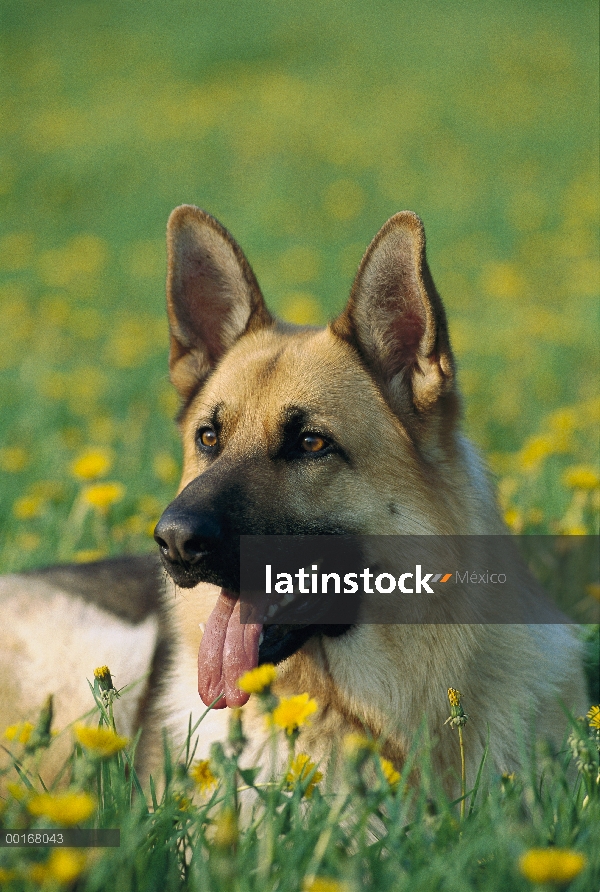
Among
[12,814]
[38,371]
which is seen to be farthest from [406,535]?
[38,371]

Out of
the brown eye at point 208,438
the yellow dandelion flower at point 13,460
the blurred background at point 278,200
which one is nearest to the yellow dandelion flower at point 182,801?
the brown eye at point 208,438

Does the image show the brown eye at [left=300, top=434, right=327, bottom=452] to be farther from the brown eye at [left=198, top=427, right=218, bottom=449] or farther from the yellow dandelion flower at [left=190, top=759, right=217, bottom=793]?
the yellow dandelion flower at [left=190, top=759, right=217, bottom=793]

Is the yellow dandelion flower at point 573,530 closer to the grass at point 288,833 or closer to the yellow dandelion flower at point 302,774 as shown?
the grass at point 288,833

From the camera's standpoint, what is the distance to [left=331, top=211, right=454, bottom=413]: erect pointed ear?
2.72m

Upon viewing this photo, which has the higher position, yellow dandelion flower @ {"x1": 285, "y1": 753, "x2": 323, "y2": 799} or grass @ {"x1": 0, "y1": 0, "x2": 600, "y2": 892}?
grass @ {"x1": 0, "y1": 0, "x2": 600, "y2": 892}

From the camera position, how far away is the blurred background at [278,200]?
5414mm

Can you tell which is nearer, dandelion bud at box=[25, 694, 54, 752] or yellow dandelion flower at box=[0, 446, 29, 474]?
dandelion bud at box=[25, 694, 54, 752]

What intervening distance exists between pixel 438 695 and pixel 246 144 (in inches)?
583

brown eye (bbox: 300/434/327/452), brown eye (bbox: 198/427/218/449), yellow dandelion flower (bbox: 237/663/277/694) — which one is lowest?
yellow dandelion flower (bbox: 237/663/277/694)

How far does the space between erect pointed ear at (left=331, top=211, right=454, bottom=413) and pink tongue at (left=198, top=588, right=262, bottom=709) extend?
0.85 m

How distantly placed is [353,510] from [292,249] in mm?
9068

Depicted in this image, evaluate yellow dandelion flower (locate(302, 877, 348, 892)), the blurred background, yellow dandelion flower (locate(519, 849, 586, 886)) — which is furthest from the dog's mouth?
yellow dandelion flower (locate(519, 849, 586, 886))

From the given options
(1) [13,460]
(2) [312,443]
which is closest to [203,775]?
(2) [312,443]

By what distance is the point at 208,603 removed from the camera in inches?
118
